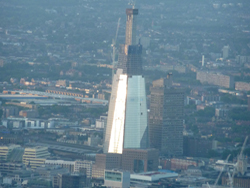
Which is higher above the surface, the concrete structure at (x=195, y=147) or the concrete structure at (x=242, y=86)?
the concrete structure at (x=242, y=86)

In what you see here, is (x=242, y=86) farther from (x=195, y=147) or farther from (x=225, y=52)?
(x=195, y=147)

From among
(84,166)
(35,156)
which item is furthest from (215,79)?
(84,166)

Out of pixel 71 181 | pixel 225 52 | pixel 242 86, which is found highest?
pixel 225 52

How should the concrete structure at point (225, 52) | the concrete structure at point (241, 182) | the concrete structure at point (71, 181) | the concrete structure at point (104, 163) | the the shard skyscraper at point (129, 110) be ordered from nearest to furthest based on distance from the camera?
the concrete structure at point (71, 181) < the concrete structure at point (241, 182) < the concrete structure at point (104, 163) < the the shard skyscraper at point (129, 110) < the concrete structure at point (225, 52)

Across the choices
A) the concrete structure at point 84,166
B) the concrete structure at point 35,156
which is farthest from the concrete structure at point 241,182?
the concrete structure at point 35,156

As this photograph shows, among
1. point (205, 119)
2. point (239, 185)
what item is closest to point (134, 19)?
point (239, 185)

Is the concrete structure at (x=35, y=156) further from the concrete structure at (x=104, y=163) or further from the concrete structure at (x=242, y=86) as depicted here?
the concrete structure at (x=242, y=86)

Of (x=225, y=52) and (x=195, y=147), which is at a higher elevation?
(x=225, y=52)

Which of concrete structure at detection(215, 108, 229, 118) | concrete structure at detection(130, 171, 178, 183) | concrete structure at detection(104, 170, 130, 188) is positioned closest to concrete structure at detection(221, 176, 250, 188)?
concrete structure at detection(130, 171, 178, 183)
